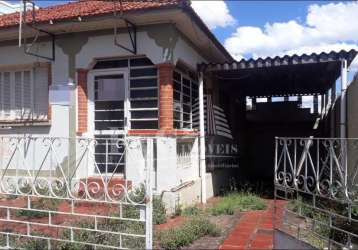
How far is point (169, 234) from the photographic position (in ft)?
19.5

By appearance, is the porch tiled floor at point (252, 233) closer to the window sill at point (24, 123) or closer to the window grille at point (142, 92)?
the window grille at point (142, 92)

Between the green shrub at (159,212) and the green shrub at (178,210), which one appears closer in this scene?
the green shrub at (159,212)

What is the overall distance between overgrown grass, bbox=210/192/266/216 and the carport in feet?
4.16

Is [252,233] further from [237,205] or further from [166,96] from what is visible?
[166,96]

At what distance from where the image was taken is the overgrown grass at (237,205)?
8273mm

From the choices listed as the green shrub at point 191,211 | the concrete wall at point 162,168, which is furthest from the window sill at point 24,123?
the green shrub at point 191,211

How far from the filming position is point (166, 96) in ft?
27.7

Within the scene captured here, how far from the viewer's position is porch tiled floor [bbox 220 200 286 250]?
584 cm

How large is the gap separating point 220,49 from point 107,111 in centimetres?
359

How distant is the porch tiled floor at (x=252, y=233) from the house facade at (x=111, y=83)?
1504mm

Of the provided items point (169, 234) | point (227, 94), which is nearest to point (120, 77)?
point (169, 234)

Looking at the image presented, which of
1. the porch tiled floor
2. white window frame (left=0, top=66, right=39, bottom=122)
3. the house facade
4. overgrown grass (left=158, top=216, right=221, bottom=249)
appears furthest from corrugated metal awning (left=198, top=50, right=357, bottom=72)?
overgrown grass (left=158, top=216, right=221, bottom=249)

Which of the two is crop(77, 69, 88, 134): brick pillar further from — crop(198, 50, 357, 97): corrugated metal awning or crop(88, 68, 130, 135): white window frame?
crop(198, 50, 357, 97): corrugated metal awning

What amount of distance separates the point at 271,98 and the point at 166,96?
495 inches
